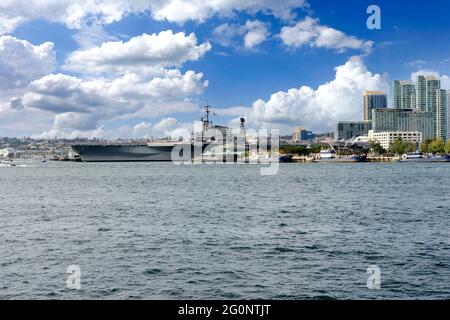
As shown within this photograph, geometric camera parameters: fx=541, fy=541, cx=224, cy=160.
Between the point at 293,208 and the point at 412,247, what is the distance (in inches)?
502

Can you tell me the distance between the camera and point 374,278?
1359 centimetres

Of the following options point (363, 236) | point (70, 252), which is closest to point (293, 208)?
point (363, 236)

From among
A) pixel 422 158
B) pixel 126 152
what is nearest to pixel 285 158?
pixel 422 158

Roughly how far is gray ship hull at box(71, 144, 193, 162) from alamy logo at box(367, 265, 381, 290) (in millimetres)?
138670

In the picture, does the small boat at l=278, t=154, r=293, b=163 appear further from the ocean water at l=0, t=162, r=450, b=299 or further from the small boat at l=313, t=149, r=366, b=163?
the ocean water at l=0, t=162, r=450, b=299

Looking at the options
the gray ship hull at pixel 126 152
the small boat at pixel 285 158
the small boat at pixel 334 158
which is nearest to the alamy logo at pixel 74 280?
the small boat at pixel 334 158

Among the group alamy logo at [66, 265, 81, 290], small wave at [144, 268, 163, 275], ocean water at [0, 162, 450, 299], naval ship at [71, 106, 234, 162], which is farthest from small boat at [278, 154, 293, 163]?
→ alamy logo at [66, 265, 81, 290]

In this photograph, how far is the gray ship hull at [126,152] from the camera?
498 feet

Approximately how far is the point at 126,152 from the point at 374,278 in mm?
142787

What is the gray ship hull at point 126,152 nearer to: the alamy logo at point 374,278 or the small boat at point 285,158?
the small boat at point 285,158

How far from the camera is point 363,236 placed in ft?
67.8

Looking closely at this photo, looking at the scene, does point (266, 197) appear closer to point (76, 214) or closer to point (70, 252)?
point (76, 214)

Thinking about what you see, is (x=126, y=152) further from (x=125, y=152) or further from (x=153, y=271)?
(x=153, y=271)
